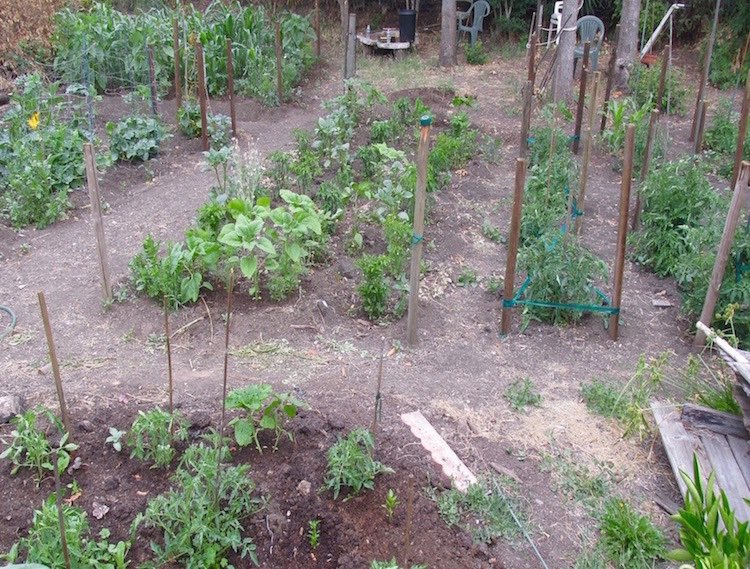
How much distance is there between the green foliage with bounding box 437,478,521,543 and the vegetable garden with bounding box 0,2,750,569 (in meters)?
0.01

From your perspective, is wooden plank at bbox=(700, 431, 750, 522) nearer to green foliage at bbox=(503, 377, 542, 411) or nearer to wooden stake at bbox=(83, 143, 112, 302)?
green foliage at bbox=(503, 377, 542, 411)

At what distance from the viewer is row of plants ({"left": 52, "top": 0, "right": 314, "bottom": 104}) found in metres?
9.98

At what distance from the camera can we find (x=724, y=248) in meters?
4.64

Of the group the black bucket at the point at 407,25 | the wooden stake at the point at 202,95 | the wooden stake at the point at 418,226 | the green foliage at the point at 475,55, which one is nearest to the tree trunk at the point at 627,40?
the green foliage at the point at 475,55

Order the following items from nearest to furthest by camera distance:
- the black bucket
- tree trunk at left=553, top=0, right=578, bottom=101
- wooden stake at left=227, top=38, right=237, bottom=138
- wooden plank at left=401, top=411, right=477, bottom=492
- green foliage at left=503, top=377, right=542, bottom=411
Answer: wooden plank at left=401, top=411, right=477, bottom=492, green foliage at left=503, top=377, right=542, bottom=411, wooden stake at left=227, top=38, right=237, bottom=138, tree trunk at left=553, top=0, right=578, bottom=101, the black bucket

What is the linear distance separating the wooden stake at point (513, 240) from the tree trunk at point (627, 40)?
7778 mm

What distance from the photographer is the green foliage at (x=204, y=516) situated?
307cm

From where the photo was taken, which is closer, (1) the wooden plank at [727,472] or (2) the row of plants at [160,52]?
(1) the wooden plank at [727,472]

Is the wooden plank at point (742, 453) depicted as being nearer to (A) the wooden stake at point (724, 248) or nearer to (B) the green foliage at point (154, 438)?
(A) the wooden stake at point (724, 248)

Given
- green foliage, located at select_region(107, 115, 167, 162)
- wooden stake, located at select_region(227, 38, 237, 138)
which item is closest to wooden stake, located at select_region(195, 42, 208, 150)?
wooden stake, located at select_region(227, 38, 237, 138)

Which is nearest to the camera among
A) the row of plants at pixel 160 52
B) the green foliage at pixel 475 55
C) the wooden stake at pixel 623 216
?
the wooden stake at pixel 623 216

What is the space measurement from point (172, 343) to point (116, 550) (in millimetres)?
1913

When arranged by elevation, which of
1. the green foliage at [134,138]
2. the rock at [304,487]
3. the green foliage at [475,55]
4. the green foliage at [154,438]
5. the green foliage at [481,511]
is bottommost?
the green foliage at [481,511]

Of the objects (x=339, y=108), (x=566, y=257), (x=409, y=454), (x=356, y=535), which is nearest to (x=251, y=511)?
(x=356, y=535)
